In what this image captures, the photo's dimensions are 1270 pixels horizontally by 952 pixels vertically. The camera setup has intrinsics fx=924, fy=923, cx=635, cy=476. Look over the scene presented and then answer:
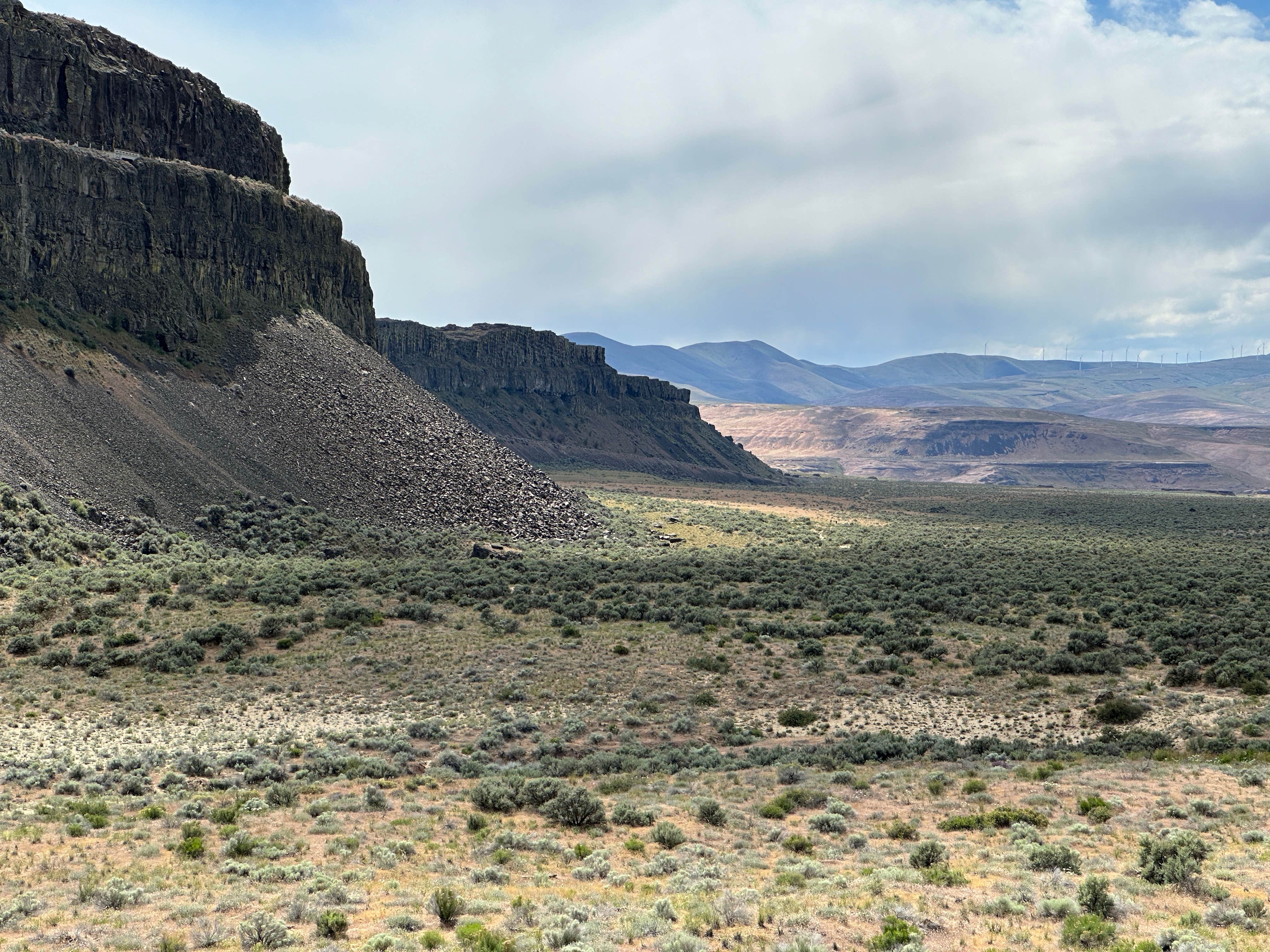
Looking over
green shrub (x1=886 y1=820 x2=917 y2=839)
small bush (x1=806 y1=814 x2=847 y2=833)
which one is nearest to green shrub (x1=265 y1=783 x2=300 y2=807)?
small bush (x1=806 y1=814 x2=847 y2=833)

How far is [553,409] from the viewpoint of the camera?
465 feet

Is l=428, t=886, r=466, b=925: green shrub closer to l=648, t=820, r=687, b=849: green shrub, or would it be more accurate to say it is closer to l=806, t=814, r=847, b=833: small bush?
l=648, t=820, r=687, b=849: green shrub

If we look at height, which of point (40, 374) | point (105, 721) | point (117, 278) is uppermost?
point (117, 278)

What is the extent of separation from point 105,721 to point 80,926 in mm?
11607

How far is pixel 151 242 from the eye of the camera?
5191 cm

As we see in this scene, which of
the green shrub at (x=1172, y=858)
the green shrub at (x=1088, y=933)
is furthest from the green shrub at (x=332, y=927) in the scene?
the green shrub at (x=1172, y=858)

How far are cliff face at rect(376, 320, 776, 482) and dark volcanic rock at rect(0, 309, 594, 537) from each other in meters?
63.4

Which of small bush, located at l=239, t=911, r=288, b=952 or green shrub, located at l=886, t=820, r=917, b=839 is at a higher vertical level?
small bush, located at l=239, t=911, r=288, b=952

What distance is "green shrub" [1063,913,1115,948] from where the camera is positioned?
941cm

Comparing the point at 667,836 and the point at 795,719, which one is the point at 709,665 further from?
the point at 667,836

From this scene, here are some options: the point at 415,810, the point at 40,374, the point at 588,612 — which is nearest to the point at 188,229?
the point at 40,374

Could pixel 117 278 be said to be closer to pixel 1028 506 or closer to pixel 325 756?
pixel 325 756

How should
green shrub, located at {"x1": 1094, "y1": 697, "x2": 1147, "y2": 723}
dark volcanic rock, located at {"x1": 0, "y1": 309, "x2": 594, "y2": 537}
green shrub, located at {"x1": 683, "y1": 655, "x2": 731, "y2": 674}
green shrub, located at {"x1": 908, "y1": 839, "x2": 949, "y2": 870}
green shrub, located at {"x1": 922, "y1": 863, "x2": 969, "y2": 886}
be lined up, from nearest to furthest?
green shrub, located at {"x1": 922, "y1": 863, "x2": 969, "y2": 886} < green shrub, located at {"x1": 908, "y1": 839, "x2": 949, "y2": 870} < green shrub, located at {"x1": 1094, "y1": 697, "x2": 1147, "y2": 723} < green shrub, located at {"x1": 683, "y1": 655, "x2": 731, "y2": 674} < dark volcanic rock, located at {"x1": 0, "y1": 309, "x2": 594, "y2": 537}

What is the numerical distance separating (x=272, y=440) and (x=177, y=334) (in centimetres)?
879
